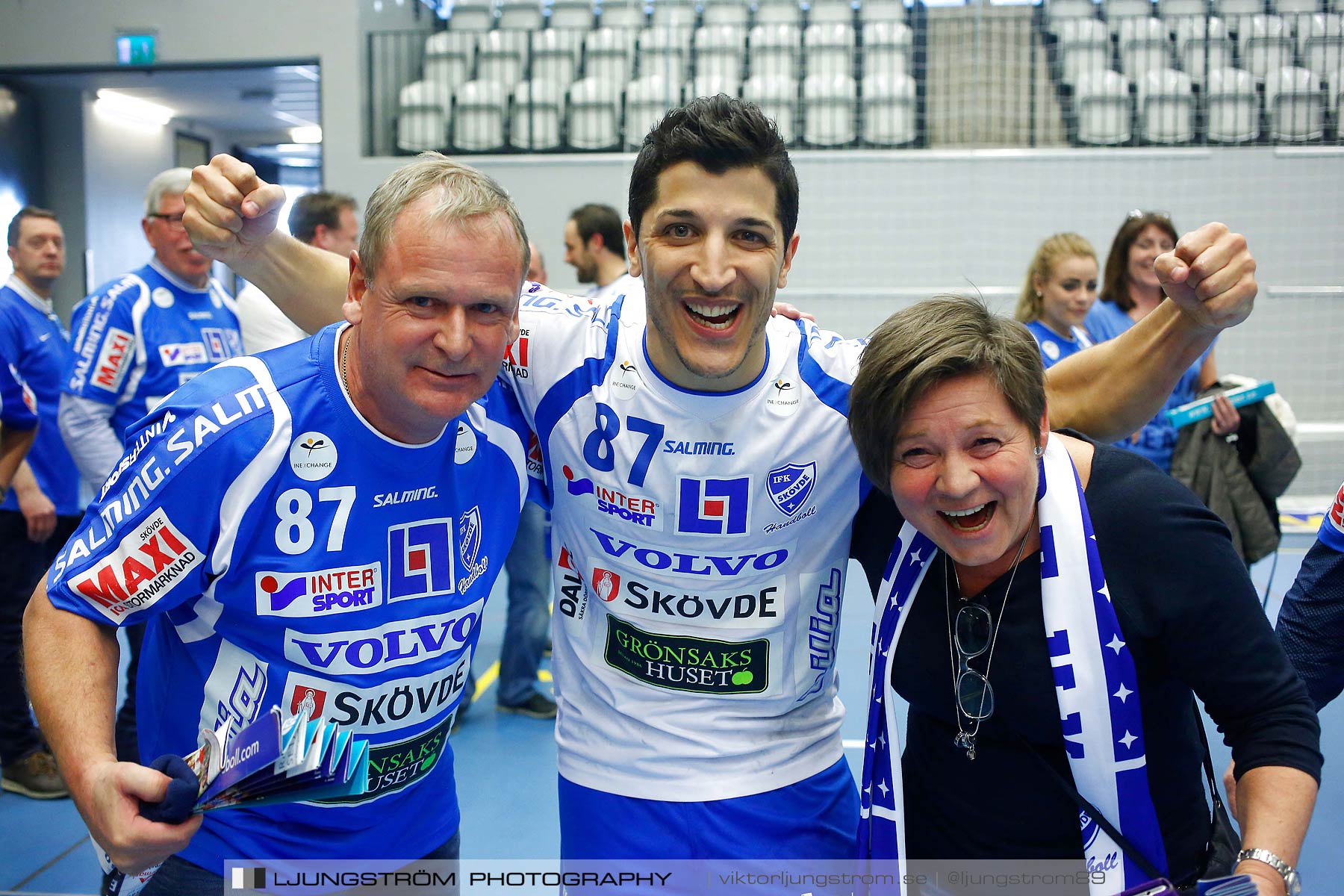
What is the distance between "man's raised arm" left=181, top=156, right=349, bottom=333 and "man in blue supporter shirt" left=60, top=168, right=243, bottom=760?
7.16 feet

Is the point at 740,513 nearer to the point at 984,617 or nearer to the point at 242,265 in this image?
the point at 984,617

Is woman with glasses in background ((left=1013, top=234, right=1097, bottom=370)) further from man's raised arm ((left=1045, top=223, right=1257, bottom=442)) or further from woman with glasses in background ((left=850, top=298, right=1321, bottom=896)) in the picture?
woman with glasses in background ((left=850, top=298, right=1321, bottom=896))

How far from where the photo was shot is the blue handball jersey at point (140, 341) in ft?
12.6

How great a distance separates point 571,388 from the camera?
1.88m

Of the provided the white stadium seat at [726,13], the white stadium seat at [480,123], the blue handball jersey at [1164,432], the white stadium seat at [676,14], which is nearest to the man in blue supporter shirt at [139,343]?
the blue handball jersey at [1164,432]

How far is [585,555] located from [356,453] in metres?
0.48

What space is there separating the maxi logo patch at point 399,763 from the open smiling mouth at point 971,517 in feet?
3.02

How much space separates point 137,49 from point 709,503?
11095 millimetres

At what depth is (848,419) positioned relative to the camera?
166 cm

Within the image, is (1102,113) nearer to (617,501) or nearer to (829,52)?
(829,52)

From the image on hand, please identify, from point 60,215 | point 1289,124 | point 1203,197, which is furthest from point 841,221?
point 60,215

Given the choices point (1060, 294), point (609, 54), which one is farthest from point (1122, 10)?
point (1060, 294)

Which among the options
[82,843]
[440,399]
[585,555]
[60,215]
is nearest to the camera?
[440,399]

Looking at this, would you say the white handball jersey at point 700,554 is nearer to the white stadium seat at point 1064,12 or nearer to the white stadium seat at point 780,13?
the white stadium seat at point 1064,12
